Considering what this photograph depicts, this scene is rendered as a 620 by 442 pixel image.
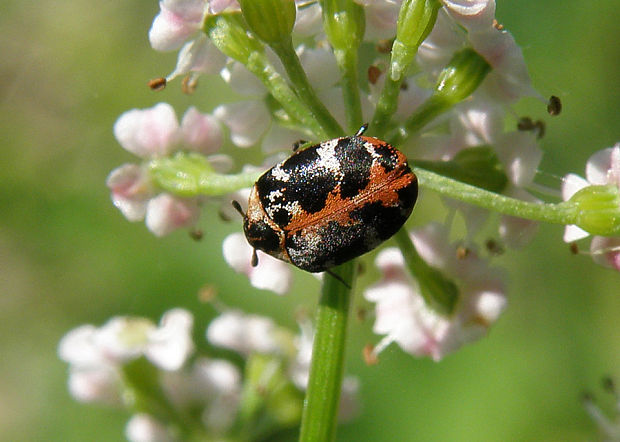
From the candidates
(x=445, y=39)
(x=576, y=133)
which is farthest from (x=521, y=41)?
(x=445, y=39)

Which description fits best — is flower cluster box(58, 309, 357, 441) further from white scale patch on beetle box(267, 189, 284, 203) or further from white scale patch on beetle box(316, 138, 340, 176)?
white scale patch on beetle box(316, 138, 340, 176)

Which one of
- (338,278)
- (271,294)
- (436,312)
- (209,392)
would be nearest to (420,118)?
(338,278)

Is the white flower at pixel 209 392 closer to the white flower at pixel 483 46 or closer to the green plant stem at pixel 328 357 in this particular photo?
the green plant stem at pixel 328 357

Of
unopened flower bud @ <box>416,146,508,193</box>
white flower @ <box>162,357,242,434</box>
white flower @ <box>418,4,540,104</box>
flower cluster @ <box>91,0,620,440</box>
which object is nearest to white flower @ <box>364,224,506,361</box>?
flower cluster @ <box>91,0,620,440</box>

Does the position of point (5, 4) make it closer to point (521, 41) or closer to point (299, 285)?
point (299, 285)

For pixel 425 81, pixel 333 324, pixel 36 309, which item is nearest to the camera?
pixel 333 324

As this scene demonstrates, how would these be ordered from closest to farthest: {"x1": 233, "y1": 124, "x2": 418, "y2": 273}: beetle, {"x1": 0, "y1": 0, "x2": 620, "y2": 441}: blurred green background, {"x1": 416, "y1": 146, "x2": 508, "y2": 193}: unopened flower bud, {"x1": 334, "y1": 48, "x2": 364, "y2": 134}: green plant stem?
{"x1": 233, "y1": 124, "x2": 418, "y2": 273}: beetle, {"x1": 334, "y1": 48, "x2": 364, "y2": 134}: green plant stem, {"x1": 416, "y1": 146, "x2": 508, "y2": 193}: unopened flower bud, {"x1": 0, "y1": 0, "x2": 620, "y2": 441}: blurred green background
